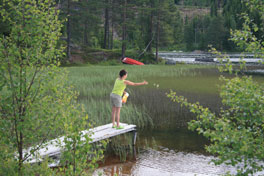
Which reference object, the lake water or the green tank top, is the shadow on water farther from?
the green tank top

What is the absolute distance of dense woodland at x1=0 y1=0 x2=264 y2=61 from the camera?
123ft

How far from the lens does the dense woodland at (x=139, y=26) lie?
37.4 metres

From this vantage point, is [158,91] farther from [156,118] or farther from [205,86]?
[156,118]

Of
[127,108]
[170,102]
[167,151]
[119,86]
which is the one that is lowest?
[167,151]

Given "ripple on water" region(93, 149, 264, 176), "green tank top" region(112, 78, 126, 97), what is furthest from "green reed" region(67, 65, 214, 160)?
"green tank top" region(112, 78, 126, 97)

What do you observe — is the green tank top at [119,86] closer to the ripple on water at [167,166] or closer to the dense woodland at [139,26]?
the ripple on water at [167,166]

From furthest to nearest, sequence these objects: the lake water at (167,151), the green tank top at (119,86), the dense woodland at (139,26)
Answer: the dense woodland at (139,26) < the green tank top at (119,86) < the lake water at (167,151)

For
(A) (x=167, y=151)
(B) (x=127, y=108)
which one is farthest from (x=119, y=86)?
(B) (x=127, y=108)

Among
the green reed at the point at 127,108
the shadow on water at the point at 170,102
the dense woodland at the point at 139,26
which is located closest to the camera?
the green reed at the point at 127,108

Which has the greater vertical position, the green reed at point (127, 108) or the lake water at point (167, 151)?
the green reed at point (127, 108)

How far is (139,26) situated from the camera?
39.6 metres

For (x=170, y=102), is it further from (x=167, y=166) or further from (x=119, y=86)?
(x=167, y=166)

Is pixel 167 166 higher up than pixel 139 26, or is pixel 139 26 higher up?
pixel 139 26

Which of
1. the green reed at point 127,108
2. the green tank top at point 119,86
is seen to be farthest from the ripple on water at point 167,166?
the green tank top at point 119,86
